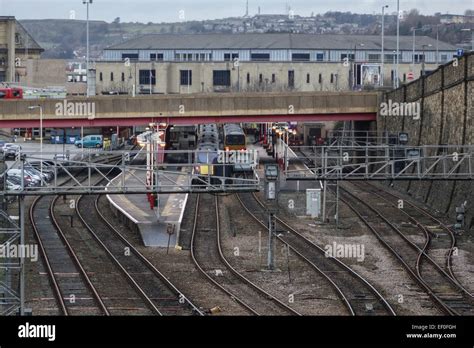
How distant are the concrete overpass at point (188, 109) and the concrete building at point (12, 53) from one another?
36.7 metres

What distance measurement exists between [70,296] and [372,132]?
28417mm

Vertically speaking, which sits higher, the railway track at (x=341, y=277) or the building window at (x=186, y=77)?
the building window at (x=186, y=77)

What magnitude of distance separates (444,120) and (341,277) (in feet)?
49.3

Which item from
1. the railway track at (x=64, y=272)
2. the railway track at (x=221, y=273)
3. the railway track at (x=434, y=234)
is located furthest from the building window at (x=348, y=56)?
the railway track at (x=64, y=272)

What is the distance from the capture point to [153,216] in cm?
2798

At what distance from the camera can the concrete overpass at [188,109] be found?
43594mm

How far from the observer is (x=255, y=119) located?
45750 mm

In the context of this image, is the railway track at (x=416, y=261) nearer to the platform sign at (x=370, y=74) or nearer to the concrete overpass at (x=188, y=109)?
the concrete overpass at (x=188, y=109)

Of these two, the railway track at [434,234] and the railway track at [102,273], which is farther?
the railway track at [434,234]

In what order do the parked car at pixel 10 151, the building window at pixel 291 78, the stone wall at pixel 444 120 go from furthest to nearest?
the building window at pixel 291 78, the parked car at pixel 10 151, the stone wall at pixel 444 120

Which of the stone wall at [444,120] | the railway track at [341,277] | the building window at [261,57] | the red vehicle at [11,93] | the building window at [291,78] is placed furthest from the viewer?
the building window at [261,57]

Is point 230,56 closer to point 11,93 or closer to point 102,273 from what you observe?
point 11,93
